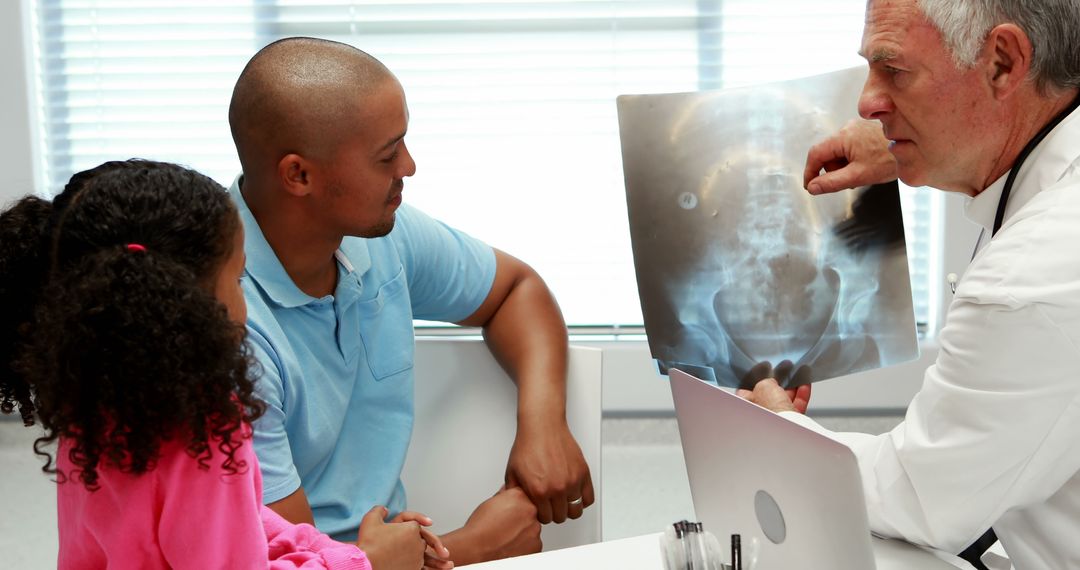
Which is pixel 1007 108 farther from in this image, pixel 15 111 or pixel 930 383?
pixel 15 111

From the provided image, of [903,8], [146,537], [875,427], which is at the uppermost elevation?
[903,8]

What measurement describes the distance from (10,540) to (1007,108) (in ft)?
7.25

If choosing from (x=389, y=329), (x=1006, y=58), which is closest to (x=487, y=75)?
(x=389, y=329)

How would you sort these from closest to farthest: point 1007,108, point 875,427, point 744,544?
point 744,544
point 1007,108
point 875,427

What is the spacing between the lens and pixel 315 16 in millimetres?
2383

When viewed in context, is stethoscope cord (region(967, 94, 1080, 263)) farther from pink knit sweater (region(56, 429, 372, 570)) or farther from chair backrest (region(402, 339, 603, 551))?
pink knit sweater (region(56, 429, 372, 570))

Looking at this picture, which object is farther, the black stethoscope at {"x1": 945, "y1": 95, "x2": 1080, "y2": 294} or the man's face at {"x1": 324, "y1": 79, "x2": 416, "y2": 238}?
the man's face at {"x1": 324, "y1": 79, "x2": 416, "y2": 238}

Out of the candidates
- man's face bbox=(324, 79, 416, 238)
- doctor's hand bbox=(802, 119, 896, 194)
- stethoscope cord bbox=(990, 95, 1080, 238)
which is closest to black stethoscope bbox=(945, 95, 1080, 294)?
stethoscope cord bbox=(990, 95, 1080, 238)

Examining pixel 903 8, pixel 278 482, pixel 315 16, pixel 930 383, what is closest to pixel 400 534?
pixel 278 482

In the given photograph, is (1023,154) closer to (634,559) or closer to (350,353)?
(634,559)

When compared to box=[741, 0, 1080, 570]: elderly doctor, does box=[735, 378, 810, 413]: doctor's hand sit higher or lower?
lower

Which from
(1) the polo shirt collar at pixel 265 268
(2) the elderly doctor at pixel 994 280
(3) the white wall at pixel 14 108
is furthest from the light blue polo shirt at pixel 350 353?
(3) the white wall at pixel 14 108

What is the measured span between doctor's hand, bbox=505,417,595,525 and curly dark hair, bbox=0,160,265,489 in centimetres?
66

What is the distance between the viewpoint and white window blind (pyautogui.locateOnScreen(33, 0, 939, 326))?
93.4 inches
